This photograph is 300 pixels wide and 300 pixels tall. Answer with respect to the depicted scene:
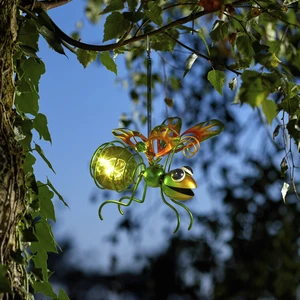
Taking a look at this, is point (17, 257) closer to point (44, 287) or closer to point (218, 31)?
point (44, 287)

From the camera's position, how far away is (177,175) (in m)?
0.92

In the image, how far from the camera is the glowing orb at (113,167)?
3.24ft

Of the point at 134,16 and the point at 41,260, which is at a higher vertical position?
the point at 134,16

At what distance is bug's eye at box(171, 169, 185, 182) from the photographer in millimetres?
924

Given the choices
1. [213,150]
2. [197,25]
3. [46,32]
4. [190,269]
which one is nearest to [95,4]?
[197,25]

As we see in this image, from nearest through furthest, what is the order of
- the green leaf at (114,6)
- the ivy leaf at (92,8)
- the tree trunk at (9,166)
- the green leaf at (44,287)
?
the tree trunk at (9,166) < the green leaf at (44,287) < the green leaf at (114,6) < the ivy leaf at (92,8)

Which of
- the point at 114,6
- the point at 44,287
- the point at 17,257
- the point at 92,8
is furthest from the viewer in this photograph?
the point at 92,8

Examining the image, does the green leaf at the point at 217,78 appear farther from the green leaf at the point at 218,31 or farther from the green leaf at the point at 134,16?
the green leaf at the point at 134,16

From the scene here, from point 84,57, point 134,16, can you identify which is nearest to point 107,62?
point 84,57

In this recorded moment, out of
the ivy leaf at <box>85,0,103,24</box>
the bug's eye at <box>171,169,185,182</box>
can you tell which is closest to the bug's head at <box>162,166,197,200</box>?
the bug's eye at <box>171,169,185,182</box>

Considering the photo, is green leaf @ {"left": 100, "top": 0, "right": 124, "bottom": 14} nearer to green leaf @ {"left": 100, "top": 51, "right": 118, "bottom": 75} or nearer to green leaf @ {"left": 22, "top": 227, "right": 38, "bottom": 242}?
green leaf @ {"left": 100, "top": 51, "right": 118, "bottom": 75}

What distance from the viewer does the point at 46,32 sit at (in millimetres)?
863

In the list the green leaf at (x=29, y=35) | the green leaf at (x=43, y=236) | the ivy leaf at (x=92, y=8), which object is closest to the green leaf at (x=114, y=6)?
the green leaf at (x=29, y=35)

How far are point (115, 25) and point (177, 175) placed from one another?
275 millimetres
